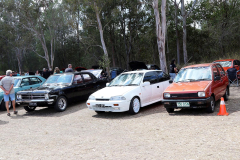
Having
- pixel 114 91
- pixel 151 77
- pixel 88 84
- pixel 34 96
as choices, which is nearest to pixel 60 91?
pixel 34 96

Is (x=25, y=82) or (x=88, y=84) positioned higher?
(x=25, y=82)

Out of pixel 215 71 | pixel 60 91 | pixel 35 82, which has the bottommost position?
pixel 60 91

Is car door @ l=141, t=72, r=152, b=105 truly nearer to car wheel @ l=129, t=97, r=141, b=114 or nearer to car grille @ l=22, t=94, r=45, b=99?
car wheel @ l=129, t=97, r=141, b=114

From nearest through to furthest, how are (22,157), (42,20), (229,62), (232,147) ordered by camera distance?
(232,147) < (22,157) < (229,62) < (42,20)

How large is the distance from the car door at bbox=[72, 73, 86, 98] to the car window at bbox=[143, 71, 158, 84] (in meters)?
3.56

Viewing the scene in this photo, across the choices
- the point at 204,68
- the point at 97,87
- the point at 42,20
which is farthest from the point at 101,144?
the point at 42,20

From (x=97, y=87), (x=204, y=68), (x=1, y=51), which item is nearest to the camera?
(x=204, y=68)

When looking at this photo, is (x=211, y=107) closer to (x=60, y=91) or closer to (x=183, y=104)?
(x=183, y=104)

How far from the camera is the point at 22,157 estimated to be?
489cm

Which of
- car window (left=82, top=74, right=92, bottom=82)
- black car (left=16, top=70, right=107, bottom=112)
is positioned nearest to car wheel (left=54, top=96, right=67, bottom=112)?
black car (left=16, top=70, right=107, bottom=112)

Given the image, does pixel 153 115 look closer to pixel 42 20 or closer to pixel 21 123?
pixel 21 123

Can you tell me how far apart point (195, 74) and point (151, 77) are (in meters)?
1.79

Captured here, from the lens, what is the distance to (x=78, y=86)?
11.3m

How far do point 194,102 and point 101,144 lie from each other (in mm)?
3506
